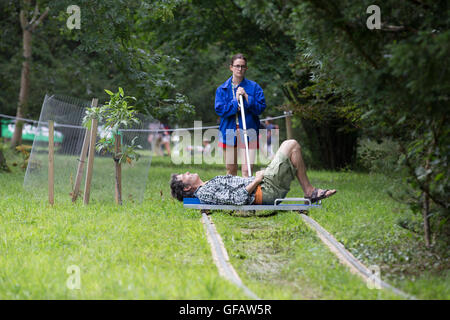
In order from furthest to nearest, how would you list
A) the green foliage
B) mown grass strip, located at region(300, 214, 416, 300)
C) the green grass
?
the green foliage
mown grass strip, located at region(300, 214, 416, 300)
the green grass

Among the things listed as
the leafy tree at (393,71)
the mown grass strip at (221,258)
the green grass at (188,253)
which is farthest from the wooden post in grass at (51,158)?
the leafy tree at (393,71)

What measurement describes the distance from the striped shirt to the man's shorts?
0.21m

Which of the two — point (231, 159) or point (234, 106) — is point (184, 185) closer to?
point (231, 159)

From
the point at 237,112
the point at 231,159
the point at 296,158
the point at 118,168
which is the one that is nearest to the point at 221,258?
the point at 296,158

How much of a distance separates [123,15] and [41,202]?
6147 millimetres

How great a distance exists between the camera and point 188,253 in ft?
22.9

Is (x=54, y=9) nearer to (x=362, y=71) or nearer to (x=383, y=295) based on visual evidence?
(x=362, y=71)

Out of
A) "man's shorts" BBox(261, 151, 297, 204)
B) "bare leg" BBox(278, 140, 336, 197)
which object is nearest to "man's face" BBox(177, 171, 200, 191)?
"man's shorts" BBox(261, 151, 297, 204)

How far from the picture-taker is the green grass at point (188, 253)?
5.49m

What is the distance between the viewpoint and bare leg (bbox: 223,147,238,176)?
10.5 metres

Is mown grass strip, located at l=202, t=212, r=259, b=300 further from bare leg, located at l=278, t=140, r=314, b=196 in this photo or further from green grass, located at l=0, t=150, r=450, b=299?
bare leg, located at l=278, t=140, r=314, b=196

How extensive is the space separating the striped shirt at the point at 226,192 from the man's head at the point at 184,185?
0.86 ft

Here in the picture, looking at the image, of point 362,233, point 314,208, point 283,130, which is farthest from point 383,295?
point 283,130

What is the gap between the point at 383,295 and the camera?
17.5 ft
